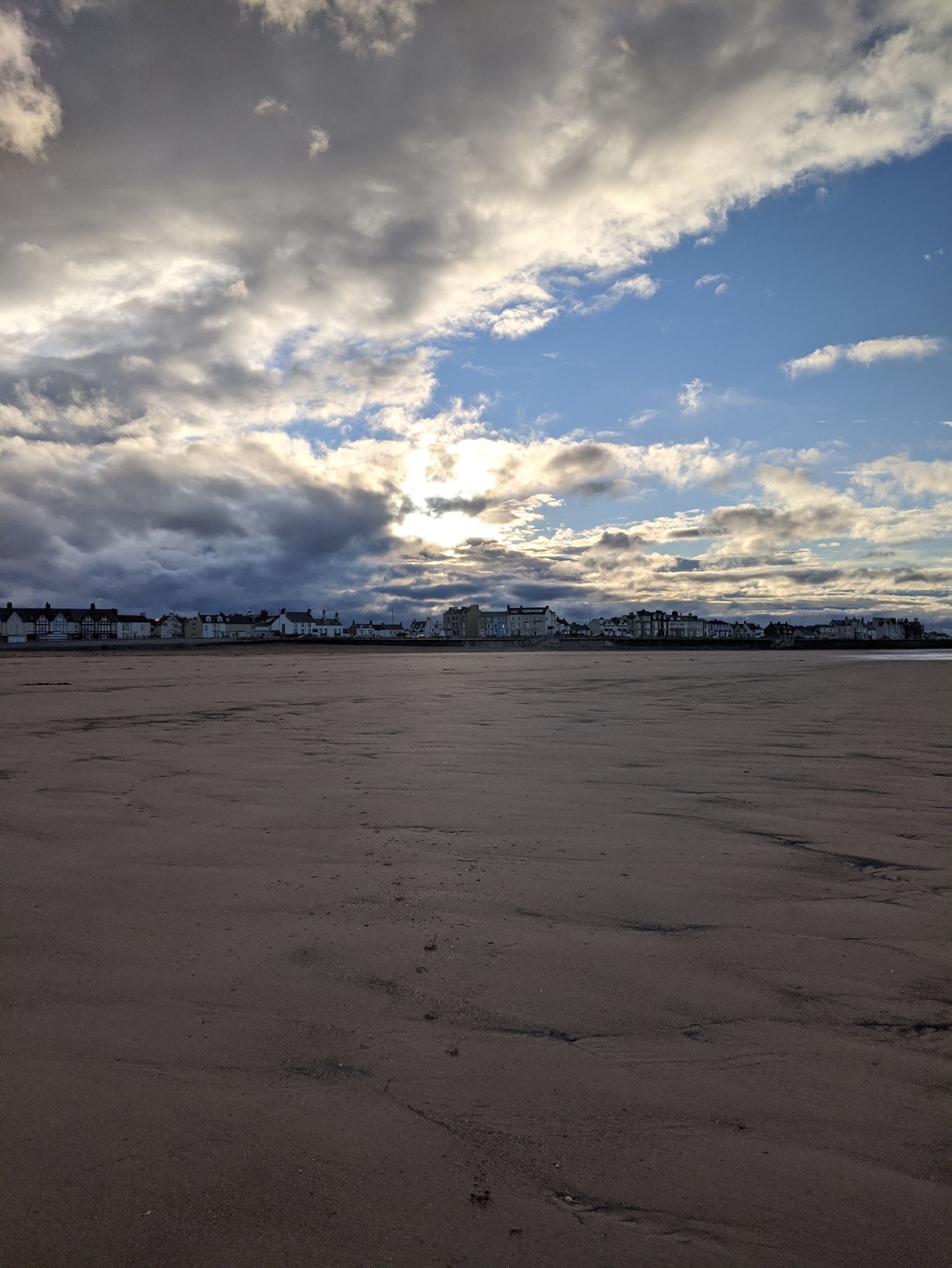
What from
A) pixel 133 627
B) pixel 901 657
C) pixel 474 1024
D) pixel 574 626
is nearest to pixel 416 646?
pixel 901 657

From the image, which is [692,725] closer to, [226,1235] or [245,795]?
[245,795]

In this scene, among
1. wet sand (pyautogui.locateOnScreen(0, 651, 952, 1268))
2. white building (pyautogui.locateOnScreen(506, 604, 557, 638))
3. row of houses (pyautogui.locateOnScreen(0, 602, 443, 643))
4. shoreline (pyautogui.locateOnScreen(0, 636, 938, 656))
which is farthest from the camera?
white building (pyautogui.locateOnScreen(506, 604, 557, 638))

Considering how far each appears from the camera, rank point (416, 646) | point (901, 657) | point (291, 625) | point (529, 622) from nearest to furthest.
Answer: point (901, 657), point (416, 646), point (291, 625), point (529, 622)

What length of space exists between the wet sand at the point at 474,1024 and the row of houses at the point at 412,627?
290ft

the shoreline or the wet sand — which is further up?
the shoreline

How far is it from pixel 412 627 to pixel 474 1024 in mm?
168304

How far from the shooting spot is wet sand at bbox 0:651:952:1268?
1.63 meters

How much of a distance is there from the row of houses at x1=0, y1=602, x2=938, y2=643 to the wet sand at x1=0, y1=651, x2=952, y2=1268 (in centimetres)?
8825

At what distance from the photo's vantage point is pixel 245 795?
5.37 m

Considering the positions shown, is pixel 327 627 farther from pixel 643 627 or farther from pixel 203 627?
pixel 643 627

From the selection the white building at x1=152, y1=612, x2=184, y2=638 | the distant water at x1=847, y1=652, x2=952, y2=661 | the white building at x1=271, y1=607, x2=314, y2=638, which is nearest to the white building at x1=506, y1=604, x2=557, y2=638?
the white building at x1=271, y1=607, x2=314, y2=638

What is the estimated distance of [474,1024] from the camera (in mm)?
2355

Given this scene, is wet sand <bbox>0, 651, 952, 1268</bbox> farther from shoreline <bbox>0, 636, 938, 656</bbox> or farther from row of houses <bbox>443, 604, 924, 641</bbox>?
row of houses <bbox>443, 604, 924, 641</bbox>

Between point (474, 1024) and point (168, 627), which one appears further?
point (168, 627)
